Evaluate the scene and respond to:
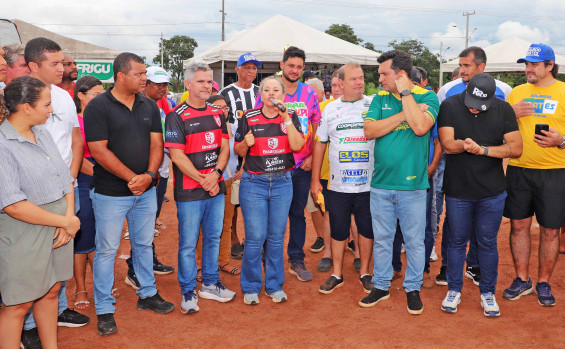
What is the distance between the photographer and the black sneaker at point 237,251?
635 centimetres

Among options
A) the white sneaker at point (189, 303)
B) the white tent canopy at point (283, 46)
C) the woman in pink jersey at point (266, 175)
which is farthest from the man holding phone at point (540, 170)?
the white tent canopy at point (283, 46)

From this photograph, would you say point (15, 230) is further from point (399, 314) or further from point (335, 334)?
point (399, 314)

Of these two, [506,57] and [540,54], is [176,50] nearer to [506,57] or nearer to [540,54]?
[506,57]

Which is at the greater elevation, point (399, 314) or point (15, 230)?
point (15, 230)

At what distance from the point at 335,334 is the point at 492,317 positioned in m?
1.59

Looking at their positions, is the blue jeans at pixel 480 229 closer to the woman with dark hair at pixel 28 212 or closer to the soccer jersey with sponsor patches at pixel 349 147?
the soccer jersey with sponsor patches at pixel 349 147

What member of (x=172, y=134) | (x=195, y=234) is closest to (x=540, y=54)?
(x=172, y=134)

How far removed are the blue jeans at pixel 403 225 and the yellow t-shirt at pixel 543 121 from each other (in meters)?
1.30

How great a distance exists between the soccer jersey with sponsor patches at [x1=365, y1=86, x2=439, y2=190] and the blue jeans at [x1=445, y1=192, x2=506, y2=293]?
0.43m

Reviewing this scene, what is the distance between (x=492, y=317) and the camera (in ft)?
14.8

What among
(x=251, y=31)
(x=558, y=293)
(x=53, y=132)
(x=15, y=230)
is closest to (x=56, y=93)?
(x=53, y=132)

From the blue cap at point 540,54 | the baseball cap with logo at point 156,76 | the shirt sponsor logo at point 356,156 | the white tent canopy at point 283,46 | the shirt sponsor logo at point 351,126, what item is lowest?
the shirt sponsor logo at point 356,156

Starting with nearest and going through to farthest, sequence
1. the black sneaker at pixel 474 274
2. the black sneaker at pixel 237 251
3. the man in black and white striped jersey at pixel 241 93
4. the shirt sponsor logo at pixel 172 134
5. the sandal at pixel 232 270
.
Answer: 1. the shirt sponsor logo at pixel 172 134
2. the black sneaker at pixel 474 274
3. the sandal at pixel 232 270
4. the man in black and white striped jersey at pixel 241 93
5. the black sneaker at pixel 237 251

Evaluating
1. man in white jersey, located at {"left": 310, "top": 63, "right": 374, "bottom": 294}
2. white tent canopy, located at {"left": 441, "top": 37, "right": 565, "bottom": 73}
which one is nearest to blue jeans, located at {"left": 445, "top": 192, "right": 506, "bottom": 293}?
man in white jersey, located at {"left": 310, "top": 63, "right": 374, "bottom": 294}
